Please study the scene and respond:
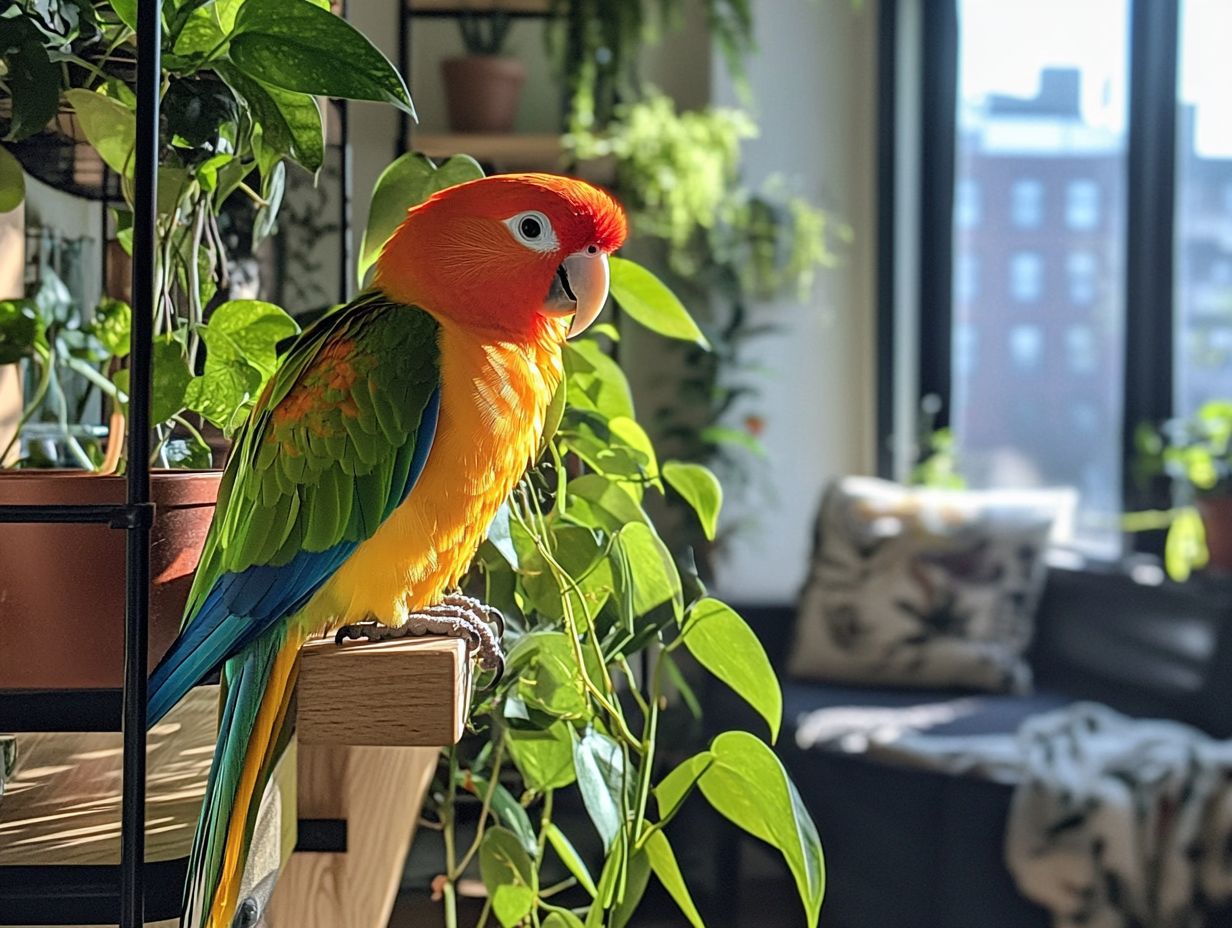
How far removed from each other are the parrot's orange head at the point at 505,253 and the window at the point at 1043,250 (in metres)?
2.71

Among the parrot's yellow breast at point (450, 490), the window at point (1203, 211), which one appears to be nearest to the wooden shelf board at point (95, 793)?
Result: the parrot's yellow breast at point (450, 490)

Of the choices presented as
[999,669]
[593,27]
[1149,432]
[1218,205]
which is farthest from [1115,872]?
[593,27]

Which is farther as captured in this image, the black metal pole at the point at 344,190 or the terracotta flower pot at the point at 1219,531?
the terracotta flower pot at the point at 1219,531

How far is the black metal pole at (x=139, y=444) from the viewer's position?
407 mm

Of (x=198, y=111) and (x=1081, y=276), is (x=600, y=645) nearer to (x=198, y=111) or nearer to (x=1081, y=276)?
(x=198, y=111)

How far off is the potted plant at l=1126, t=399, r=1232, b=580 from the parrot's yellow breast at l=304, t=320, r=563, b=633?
7.60 ft

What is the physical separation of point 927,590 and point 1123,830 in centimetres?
104

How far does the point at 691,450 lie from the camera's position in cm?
354

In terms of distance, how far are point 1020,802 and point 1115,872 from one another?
0.58 ft

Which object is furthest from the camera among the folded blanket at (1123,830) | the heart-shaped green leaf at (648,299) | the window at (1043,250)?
the window at (1043,250)

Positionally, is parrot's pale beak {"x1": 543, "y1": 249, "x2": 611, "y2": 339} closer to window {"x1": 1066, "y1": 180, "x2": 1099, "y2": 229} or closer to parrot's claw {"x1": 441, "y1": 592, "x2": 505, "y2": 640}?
parrot's claw {"x1": 441, "y1": 592, "x2": 505, "y2": 640}

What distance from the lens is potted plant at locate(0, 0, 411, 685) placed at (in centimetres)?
48

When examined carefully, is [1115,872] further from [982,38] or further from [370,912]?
[982,38]

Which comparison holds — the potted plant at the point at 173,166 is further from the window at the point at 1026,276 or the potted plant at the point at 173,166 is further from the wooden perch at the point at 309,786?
the window at the point at 1026,276
